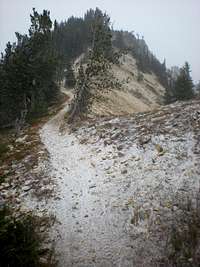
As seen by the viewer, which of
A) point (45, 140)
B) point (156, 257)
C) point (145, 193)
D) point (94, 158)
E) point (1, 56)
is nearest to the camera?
point (156, 257)

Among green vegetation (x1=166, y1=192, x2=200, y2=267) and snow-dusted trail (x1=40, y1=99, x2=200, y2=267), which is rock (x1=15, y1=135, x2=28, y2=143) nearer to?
snow-dusted trail (x1=40, y1=99, x2=200, y2=267)

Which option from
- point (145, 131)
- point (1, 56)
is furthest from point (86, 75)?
point (1, 56)

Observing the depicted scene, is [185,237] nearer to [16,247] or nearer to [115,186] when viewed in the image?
[115,186]

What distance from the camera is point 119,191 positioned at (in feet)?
38.7

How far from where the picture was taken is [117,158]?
15031mm

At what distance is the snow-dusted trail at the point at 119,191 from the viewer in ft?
28.0

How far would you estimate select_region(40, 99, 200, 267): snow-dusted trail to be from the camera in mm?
8547

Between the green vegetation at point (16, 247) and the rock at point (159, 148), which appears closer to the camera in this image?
the green vegetation at point (16, 247)

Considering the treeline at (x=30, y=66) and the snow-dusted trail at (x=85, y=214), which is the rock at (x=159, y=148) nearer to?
the snow-dusted trail at (x=85, y=214)

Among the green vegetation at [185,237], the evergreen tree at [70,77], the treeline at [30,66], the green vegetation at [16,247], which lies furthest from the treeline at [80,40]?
the green vegetation at [16,247]

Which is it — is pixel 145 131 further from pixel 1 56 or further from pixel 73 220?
pixel 1 56

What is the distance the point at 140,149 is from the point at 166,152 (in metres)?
1.98

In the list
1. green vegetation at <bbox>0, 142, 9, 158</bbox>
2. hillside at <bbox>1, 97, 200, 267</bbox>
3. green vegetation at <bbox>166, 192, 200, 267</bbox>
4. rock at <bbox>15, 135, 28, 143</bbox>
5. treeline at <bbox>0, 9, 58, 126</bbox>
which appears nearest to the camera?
green vegetation at <bbox>166, 192, 200, 267</bbox>

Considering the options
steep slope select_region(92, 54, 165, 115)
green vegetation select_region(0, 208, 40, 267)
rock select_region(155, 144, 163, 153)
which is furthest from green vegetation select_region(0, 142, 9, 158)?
steep slope select_region(92, 54, 165, 115)
